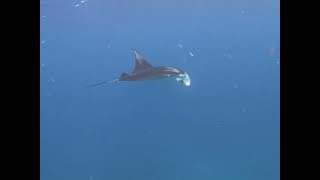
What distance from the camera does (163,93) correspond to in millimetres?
9891

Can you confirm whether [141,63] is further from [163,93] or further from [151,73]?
[163,93]

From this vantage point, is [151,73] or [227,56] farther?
[227,56]

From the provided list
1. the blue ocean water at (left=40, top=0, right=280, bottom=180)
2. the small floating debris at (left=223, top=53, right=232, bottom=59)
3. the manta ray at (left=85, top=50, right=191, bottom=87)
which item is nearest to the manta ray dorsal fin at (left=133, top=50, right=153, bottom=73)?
the manta ray at (left=85, top=50, right=191, bottom=87)

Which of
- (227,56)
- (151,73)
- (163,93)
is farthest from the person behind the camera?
(227,56)

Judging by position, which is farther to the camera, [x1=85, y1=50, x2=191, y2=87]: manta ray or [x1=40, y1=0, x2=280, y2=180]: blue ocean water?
[x1=40, y1=0, x2=280, y2=180]: blue ocean water

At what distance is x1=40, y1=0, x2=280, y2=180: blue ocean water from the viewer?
1005 centimetres

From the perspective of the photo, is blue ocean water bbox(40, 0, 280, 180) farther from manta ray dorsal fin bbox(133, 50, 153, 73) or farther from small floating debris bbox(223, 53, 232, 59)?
manta ray dorsal fin bbox(133, 50, 153, 73)

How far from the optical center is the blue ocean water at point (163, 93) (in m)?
10.1

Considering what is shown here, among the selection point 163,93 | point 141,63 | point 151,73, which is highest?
point 141,63

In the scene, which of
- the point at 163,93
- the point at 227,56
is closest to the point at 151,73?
the point at 163,93

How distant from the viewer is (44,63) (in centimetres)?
1438
